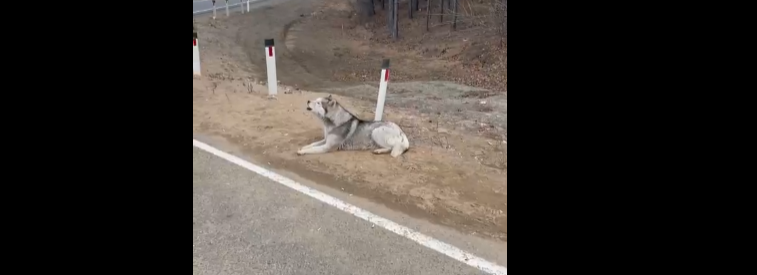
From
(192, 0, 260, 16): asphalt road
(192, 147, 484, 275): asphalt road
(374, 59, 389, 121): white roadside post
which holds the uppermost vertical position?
(192, 0, 260, 16): asphalt road

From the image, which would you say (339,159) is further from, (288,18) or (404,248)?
(288,18)

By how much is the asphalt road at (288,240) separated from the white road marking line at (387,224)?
2.7 inches

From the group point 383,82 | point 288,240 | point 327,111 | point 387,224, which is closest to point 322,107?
point 327,111

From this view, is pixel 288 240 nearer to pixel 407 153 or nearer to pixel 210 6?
pixel 407 153

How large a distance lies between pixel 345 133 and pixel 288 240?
2.26m

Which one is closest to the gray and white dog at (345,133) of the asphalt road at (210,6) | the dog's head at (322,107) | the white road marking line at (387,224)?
the dog's head at (322,107)

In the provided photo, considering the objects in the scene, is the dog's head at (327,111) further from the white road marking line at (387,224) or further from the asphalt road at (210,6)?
the asphalt road at (210,6)

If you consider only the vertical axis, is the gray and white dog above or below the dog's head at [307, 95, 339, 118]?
below

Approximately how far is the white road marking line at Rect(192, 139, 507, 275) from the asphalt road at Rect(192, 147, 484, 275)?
0.22 ft

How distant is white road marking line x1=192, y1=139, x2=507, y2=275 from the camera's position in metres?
3.61

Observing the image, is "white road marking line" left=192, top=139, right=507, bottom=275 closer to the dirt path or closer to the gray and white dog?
the dirt path

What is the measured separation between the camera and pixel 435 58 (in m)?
20.1

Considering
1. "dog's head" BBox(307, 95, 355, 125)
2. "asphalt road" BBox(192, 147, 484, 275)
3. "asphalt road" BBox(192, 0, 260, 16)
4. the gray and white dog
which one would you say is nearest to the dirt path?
the gray and white dog
